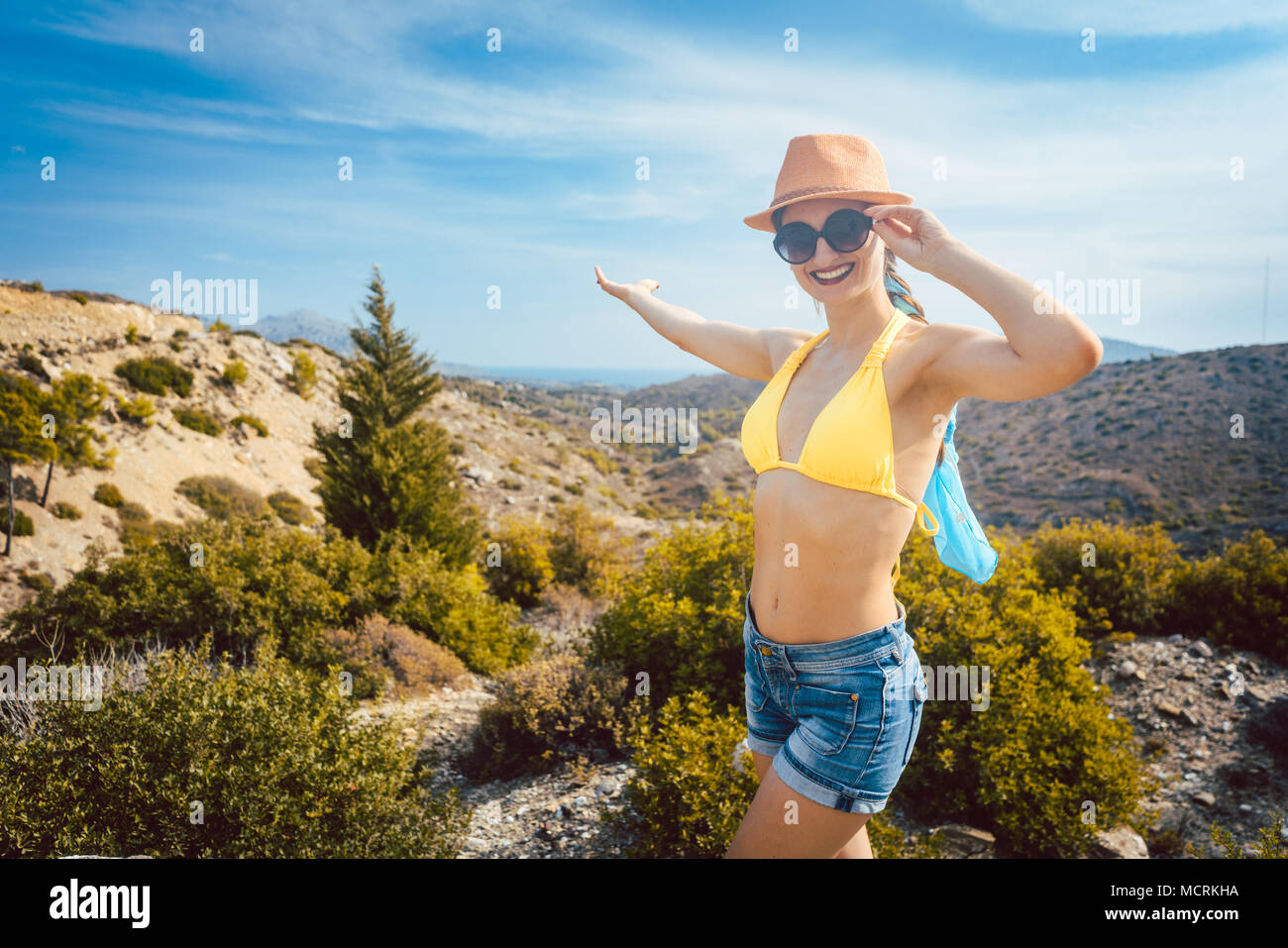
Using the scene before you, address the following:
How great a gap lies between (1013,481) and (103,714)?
44442mm

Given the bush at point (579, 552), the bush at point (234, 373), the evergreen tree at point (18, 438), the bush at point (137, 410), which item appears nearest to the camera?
the bush at point (579, 552)

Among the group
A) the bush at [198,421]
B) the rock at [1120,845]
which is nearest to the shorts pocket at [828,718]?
the rock at [1120,845]

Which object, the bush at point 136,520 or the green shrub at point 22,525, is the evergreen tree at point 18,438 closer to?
the green shrub at point 22,525

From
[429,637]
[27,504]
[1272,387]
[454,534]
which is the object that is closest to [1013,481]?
→ [1272,387]

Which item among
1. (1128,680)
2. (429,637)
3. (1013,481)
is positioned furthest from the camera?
(1013,481)

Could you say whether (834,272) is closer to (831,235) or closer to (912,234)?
(831,235)

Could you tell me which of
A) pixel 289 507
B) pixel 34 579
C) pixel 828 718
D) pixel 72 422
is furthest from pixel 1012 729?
pixel 289 507

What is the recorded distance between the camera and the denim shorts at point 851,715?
1.83m

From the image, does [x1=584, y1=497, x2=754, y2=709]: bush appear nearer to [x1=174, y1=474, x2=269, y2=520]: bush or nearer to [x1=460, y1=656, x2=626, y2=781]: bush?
[x1=460, y1=656, x2=626, y2=781]: bush

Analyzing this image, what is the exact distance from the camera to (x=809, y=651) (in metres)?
1.97

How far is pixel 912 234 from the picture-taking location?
181 cm

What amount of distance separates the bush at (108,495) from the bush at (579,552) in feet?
50.4

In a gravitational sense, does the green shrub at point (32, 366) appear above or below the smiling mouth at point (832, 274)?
above
